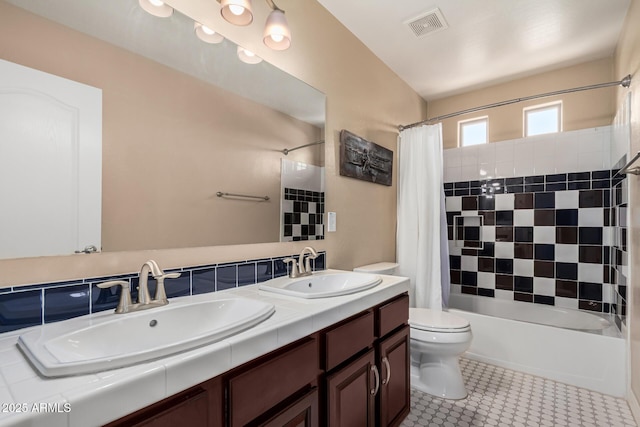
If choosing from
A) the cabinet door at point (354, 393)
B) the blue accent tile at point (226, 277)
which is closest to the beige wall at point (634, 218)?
the cabinet door at point (354, 393)

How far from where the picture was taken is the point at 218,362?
73cm

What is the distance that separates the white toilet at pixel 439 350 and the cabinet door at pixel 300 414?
3.82ft

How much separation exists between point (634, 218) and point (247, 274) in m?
2.23

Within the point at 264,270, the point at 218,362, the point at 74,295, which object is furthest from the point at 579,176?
the point at 74,295

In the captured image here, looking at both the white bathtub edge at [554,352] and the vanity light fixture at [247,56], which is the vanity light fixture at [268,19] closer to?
the vanity light fixture at [247,56]

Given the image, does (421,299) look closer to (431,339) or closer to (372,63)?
(431,339)

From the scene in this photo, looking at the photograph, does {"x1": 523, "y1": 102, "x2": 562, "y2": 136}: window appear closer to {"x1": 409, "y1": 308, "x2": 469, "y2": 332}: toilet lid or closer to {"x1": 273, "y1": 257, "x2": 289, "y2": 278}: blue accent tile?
{"x1": 409, "y1": 308, "x2": 469, "y2": 332}: toilet lid

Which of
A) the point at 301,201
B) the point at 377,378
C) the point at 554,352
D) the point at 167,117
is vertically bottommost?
the point at 554,352

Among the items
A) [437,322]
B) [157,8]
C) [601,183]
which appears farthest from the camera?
[601,183]

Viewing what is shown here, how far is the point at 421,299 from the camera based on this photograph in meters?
2.57

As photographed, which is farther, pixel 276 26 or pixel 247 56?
pixel 247 56

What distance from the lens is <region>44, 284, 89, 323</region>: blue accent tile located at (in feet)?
2.91

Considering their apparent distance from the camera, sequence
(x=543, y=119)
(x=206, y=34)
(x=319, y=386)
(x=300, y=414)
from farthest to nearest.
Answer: (x=543, y=119), (x=206, y=34), (x=319, y=386), (x=300, y=414)

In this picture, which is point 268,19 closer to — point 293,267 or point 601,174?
point 293,267
